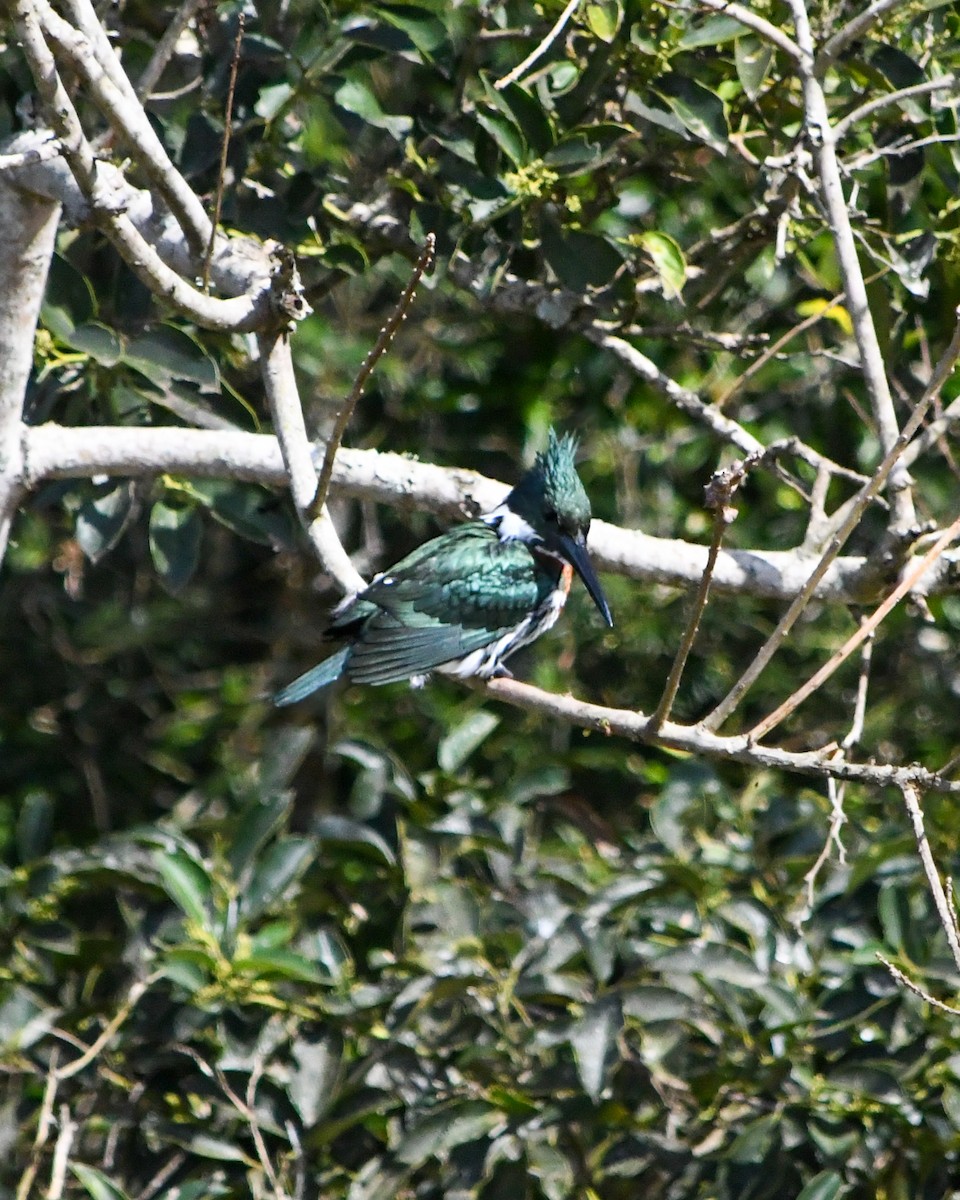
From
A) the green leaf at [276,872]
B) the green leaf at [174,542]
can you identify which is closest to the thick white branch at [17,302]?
the green leaf at [174,542]

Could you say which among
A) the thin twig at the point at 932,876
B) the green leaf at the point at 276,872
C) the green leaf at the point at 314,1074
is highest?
the thin twig at the point at 932,876

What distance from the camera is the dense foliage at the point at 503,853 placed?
3.13 m

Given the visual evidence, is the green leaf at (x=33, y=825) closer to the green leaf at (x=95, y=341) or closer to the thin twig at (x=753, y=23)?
the green leaf at (x=95, y=341)

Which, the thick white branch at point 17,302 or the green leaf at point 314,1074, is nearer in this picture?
the thick white branch at point 17,302

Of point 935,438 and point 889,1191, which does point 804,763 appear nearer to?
point 935,438

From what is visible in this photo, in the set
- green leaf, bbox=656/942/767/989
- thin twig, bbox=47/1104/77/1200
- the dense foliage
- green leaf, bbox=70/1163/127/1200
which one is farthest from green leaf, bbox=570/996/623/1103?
thin twig, bbox=47/1104/77/1200

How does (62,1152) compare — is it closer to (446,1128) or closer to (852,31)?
(446,1128)

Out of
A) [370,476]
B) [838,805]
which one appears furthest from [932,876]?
[370,476]

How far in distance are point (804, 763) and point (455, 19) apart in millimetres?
2029

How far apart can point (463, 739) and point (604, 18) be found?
1637 mm

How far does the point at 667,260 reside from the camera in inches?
130

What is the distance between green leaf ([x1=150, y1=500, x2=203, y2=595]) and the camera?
132 inches

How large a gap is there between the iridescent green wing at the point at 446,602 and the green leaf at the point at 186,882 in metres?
0.54

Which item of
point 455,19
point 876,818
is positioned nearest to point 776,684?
point 876,818
